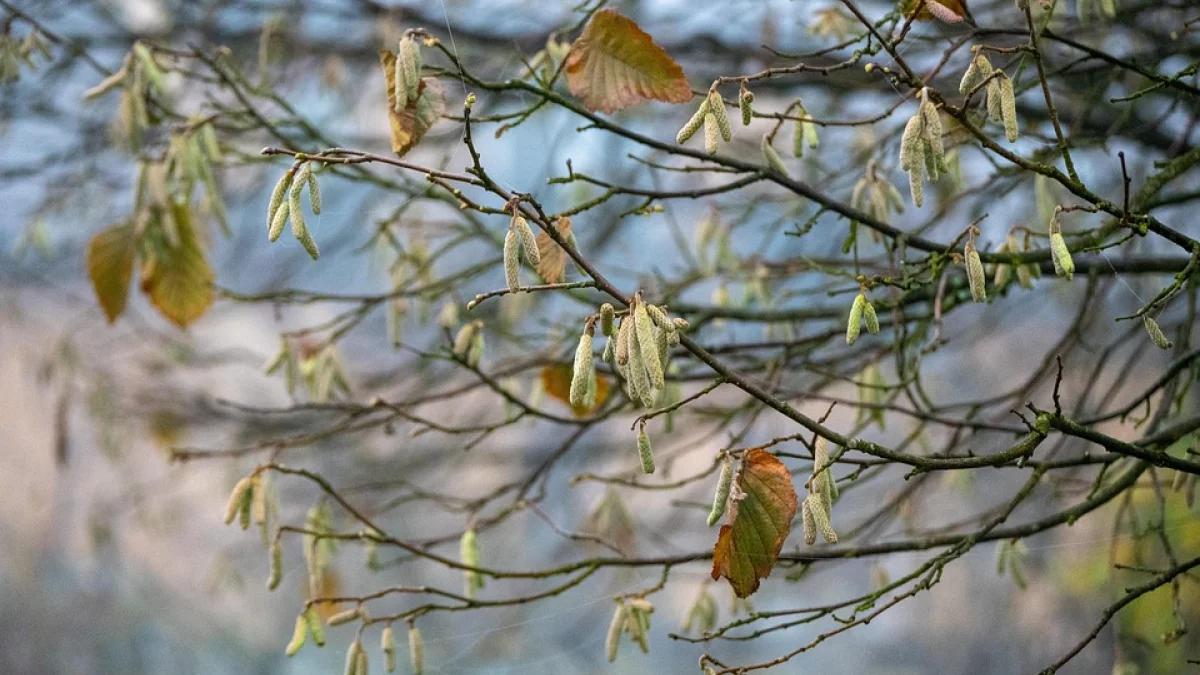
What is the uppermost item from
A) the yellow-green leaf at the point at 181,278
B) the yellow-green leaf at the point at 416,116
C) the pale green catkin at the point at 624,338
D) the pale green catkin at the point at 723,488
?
the yellow-green leaf at the point at 181,278

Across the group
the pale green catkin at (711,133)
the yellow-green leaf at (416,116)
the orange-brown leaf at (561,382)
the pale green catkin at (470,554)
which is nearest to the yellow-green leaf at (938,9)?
the pale green catkin at (711,133)

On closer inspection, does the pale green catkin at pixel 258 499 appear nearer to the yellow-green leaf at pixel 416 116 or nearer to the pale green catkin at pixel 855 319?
the yellow-green leaf at pixel 416 116

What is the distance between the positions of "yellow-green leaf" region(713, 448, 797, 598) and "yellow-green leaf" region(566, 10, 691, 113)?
1.03 feet

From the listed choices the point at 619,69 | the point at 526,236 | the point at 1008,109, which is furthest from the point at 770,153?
the point at 526,236

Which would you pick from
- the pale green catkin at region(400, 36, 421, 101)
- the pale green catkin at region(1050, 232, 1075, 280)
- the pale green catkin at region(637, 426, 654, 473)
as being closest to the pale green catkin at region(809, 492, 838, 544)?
the pale green catkin at region(637, 426, 654, 473)

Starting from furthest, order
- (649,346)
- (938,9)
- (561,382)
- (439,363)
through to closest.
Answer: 1. (439,363)
2. (561,382)
3. (938,9)
4. (649,346)

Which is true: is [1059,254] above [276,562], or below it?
above

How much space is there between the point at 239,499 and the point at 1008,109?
0.74 metres

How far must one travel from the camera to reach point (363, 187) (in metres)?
2.80

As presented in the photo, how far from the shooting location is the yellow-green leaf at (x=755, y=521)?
0.80 meters

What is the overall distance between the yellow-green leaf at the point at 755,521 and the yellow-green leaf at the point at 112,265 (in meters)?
0.88

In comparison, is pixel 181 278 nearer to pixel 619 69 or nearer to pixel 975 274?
pixel 619 69

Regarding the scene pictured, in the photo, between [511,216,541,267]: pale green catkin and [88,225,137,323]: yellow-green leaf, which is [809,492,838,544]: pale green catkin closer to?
[511,216,541,267]: pale green catkin

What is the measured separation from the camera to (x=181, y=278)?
56.0 inches
